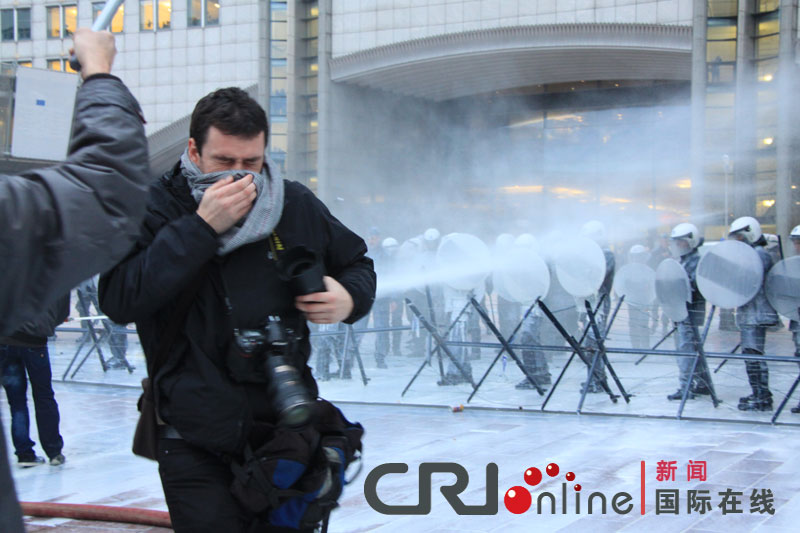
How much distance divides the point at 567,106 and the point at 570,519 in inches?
886

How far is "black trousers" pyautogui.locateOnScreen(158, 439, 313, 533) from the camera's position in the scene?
207 centimetres

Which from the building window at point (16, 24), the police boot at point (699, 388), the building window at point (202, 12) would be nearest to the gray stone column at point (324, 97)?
the building window at point (202, 12)

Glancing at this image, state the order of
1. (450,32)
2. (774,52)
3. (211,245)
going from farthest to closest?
1. (450,32)
2. (774,52)
3. (211,245)

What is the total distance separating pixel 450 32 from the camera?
2367 cm

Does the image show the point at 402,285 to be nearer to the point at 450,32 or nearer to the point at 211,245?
the point at 211,245

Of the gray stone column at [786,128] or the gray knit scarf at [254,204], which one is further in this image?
the gray stone column at [786,128]

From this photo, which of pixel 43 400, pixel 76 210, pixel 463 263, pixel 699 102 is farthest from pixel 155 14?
pixel 76 210

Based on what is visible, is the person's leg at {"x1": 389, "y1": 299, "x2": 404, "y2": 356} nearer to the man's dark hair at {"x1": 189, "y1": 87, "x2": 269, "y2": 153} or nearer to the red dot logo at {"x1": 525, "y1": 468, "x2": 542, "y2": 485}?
the red dot logo at {"x1": 525, "y1": 468, "x2": 542, "y2": 485}

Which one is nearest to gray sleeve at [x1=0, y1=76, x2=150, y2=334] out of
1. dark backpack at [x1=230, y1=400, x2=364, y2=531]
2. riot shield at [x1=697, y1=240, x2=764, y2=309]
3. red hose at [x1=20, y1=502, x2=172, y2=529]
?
dark backpack at [x1=230, y1=400, x2=364, y2=531]

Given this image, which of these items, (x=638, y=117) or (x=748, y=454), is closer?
(x=748, y=454)

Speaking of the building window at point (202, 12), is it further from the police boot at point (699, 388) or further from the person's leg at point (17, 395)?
the person's leg at point (17, 395)

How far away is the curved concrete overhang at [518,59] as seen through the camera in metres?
21.4

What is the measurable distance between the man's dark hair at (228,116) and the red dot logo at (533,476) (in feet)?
12.2

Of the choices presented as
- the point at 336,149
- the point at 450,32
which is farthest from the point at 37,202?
the point at 336,149
